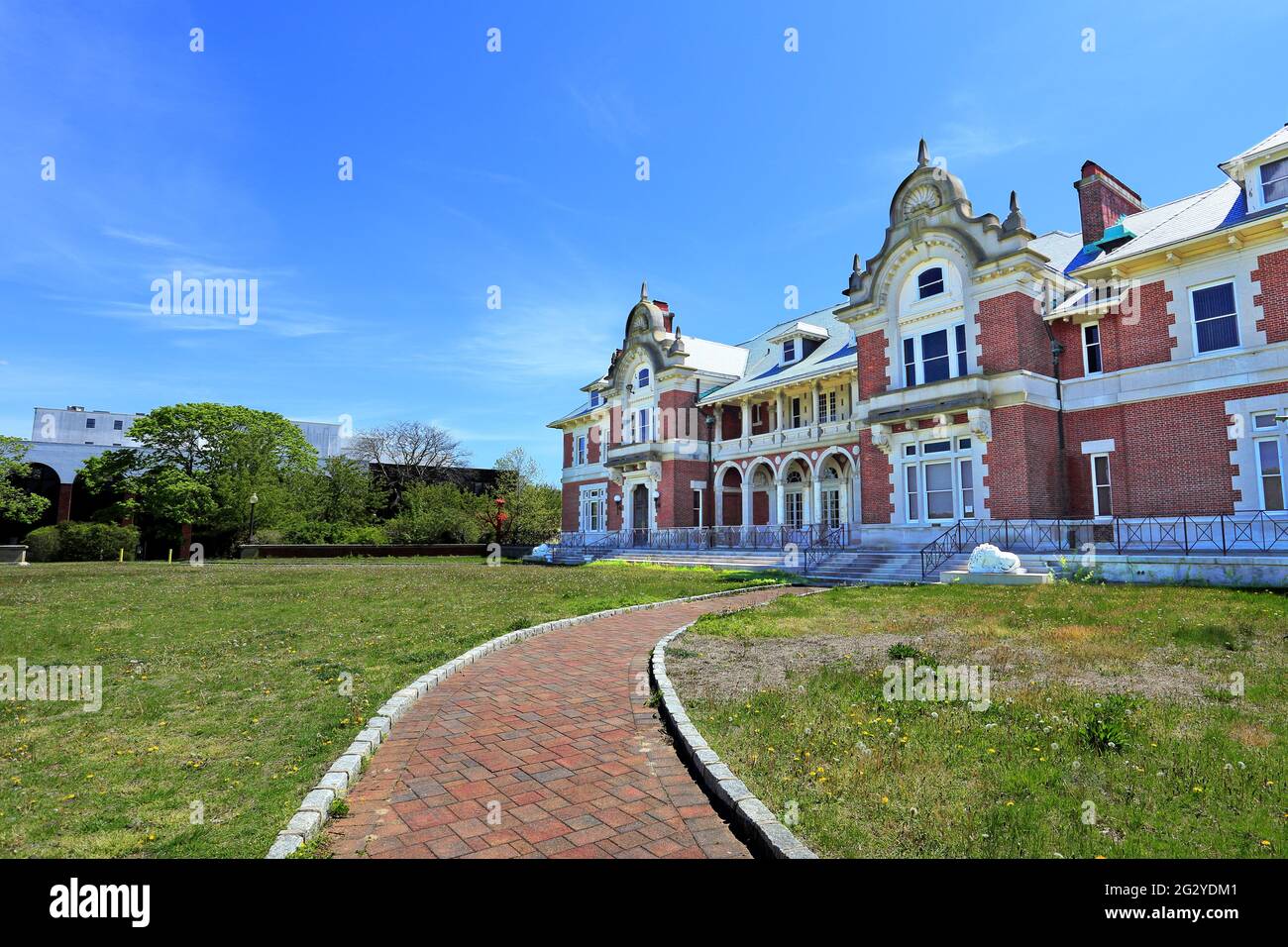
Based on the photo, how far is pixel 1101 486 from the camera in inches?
824

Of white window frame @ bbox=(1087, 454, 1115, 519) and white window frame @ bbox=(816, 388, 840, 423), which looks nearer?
white window frame @ bbox=(1087, 454, 1115, 519)

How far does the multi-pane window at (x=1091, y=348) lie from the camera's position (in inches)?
837

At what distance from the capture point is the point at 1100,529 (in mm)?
20047

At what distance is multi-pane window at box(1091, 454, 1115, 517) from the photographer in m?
20.7

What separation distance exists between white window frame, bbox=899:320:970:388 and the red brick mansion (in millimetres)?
66

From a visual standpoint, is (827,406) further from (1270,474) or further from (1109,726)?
(1109,726)

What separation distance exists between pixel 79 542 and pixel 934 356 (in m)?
47.6

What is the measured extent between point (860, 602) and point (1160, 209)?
748 inches

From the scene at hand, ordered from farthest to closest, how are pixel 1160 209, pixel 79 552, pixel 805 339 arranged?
pixel 79 552
pixel 805 339
pixel 1160 209

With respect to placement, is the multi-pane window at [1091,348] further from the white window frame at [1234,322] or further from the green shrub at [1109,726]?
the green shrub at [1109,726]

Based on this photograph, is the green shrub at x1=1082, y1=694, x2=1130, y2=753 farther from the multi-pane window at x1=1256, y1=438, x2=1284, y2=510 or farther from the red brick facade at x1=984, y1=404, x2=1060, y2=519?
the red brick facade at x1=984, y1=404, x2=1060, y2=519

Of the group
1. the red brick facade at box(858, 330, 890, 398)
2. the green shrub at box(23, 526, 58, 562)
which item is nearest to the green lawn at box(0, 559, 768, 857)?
the red brick facade at box(858, 330, 890, 398)
